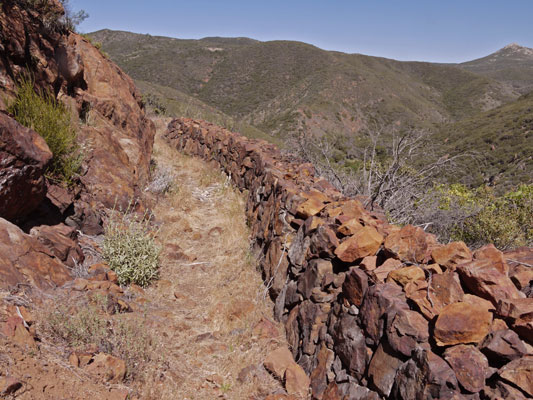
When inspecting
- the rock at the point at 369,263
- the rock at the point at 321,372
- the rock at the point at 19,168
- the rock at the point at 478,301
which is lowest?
the rock at the point at 321,372

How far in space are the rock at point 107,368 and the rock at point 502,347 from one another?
232 centimetres

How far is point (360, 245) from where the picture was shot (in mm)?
2740

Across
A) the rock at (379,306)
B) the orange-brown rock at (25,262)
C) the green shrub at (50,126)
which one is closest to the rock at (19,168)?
the orange-brown rock at (25,262)

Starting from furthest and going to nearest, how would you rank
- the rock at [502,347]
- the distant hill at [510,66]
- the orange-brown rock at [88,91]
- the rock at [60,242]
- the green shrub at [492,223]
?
the distant hill at [510,66]
the green shrub at [492,223]
the orange-brown rock at [88,91]
the rock at [60,242]
the rock at [502,347]

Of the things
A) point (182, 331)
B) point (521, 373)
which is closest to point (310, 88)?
point (182, 331)

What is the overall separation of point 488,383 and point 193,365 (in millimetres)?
2266

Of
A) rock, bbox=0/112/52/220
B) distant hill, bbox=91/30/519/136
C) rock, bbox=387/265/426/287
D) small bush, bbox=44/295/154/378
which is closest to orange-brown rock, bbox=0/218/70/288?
rock, bbox=0/112/52/220

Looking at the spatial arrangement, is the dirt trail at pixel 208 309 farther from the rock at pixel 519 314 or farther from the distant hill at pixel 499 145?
the distant hill at pixel 499 145

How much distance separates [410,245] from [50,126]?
4.40 metres

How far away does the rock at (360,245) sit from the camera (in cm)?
271

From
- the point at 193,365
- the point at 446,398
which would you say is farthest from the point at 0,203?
the point at 446,398

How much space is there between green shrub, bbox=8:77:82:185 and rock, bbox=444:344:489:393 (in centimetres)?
462

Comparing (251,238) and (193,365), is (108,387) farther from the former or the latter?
(251,238)

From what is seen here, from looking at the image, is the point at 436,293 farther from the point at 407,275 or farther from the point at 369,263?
the point at 369,263
